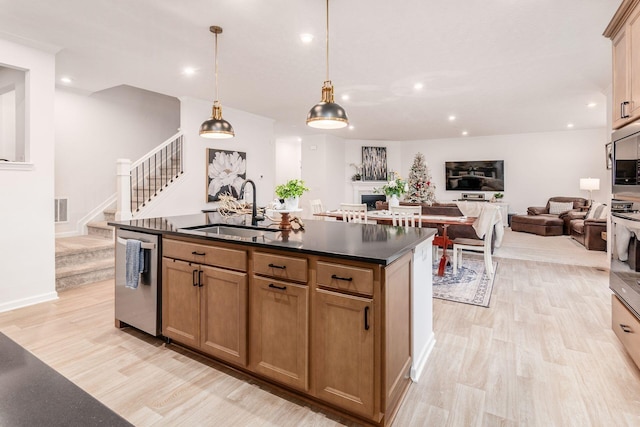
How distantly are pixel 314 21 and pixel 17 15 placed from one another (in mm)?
2681

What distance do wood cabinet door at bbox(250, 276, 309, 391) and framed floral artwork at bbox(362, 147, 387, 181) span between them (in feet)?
31.1

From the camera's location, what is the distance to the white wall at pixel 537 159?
930cm

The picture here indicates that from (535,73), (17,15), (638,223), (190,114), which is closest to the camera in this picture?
(638,223)

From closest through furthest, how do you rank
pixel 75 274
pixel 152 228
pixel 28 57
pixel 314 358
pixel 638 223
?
pixel 314 358, pixel 638 223, pixel 152 228, pixel 28 57, pixel 75 274

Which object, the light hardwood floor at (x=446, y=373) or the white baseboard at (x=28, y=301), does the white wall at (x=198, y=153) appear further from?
the light hardwood floor at (x=446, y=373)

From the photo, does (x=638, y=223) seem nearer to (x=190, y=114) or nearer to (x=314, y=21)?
(x=314, y=21)

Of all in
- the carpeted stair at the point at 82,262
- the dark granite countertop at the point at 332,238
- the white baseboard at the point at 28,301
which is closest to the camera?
the dark granite countertop at the point at 332,238

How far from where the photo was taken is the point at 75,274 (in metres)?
4.24

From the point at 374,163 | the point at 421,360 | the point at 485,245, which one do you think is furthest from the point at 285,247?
the point at 374,163

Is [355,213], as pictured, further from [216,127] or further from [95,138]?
[95,138]

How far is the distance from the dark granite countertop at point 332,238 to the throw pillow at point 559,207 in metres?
8.53

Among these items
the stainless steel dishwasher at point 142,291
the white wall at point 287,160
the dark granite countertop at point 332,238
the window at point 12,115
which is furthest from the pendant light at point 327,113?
the white wall at point 287,160

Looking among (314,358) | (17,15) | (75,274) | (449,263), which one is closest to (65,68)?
(17,15)

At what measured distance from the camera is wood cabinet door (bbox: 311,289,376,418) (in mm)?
1732
